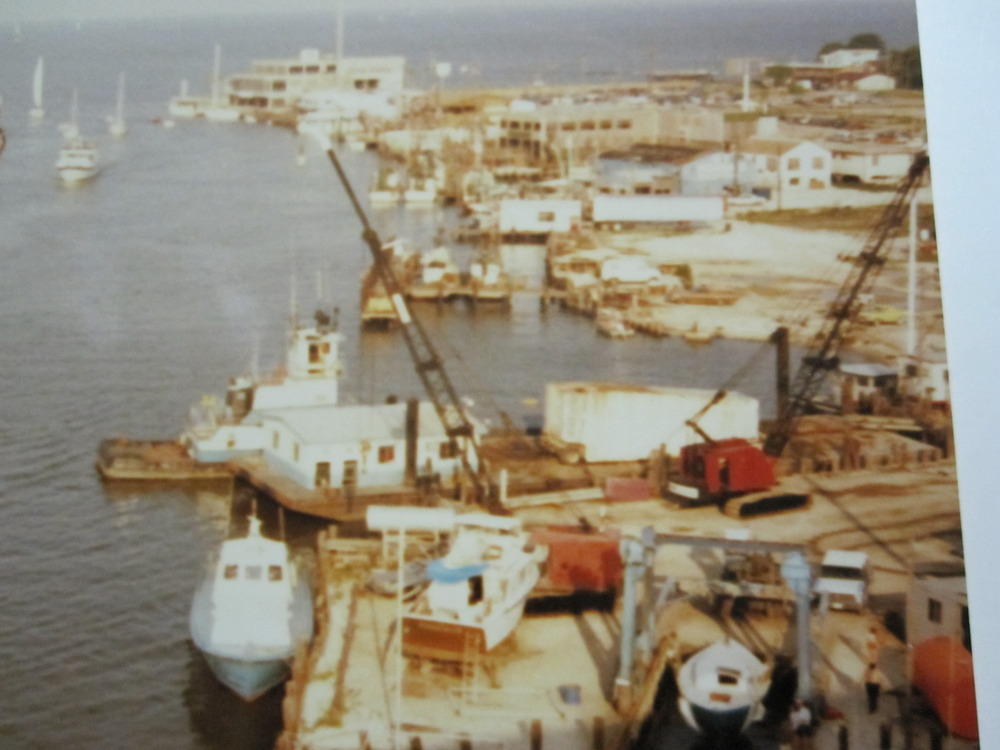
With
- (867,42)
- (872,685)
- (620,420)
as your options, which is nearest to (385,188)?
(620,420)

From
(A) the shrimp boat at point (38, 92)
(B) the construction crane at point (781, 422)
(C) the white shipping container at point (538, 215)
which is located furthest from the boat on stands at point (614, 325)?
(A) the shrimp boat at point (38, 92)

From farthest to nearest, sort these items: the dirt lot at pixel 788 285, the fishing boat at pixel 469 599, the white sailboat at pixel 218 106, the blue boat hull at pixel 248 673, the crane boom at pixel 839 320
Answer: the dirt lot at pixel 788 285, the crane boom at pixel 839 320, the white sailboat at pixel 218 106, the blue boat hull at pixel 248 673, the fishing boat at pixel 469 599

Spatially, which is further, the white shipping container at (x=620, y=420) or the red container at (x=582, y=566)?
the white shipping container at (x=620, y=420)

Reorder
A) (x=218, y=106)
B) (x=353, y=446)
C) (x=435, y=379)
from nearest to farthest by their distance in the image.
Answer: (x=218, y=106) < (x=353, y=446) < (x=435, y=379)

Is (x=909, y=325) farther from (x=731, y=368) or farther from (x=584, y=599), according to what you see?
(x=584, y=599)

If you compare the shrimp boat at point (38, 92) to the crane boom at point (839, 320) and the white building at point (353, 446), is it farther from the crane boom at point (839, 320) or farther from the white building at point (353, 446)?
the crane boom at point (839, 320)

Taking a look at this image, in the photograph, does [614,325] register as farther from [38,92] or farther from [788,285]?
[38,92]
